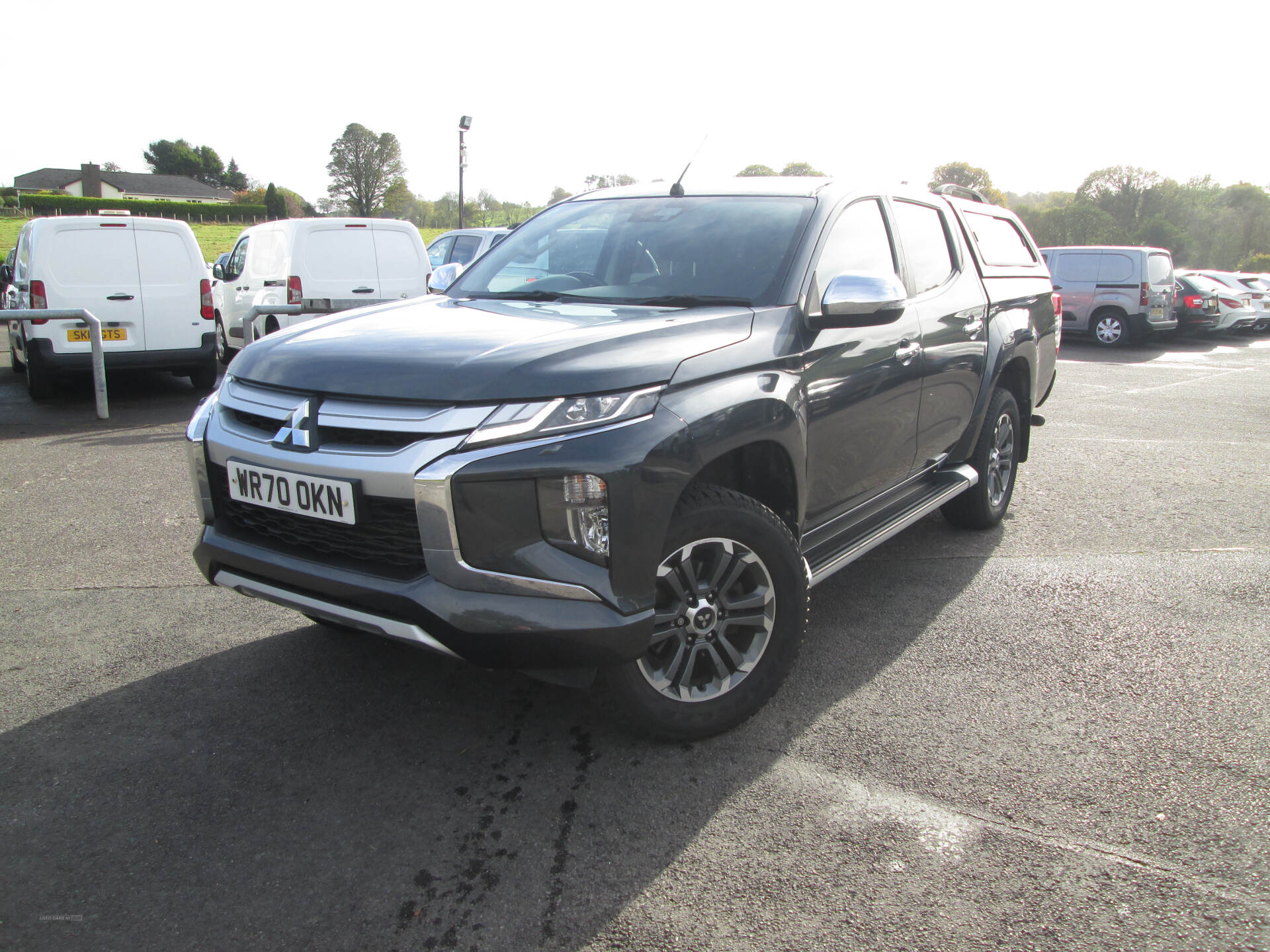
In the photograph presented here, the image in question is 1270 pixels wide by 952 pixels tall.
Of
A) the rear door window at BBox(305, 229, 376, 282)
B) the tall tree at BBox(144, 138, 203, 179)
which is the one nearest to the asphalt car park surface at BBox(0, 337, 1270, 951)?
the rear door window at BBox(305, 229, 376, 282)

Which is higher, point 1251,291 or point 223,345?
point 1251,291

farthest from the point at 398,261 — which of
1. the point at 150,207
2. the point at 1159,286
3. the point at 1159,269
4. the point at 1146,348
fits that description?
the point at 150,207

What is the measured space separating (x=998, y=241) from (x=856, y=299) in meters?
2.93

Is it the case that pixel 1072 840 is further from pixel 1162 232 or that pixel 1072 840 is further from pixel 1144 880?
pixel 1162 232

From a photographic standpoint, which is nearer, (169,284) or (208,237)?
(169,284)

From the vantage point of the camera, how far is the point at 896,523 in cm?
413

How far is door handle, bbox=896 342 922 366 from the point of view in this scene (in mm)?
4004

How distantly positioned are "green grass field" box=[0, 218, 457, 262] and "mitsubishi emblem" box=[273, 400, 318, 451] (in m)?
43.8

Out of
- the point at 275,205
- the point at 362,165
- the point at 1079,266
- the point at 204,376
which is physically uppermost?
the point at 362,165

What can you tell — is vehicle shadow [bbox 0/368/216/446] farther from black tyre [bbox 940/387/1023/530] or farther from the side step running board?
black tyre [bbox 940/387/1023/530]

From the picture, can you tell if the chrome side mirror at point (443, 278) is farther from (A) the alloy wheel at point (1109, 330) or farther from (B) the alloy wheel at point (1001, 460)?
(A) the alloy wheel at point (1109, 330)

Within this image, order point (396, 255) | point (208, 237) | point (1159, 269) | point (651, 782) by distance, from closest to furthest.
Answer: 1. point (651, 782)
2. point (396, 255)
3. point (1159, 269)
4. point (208, 237)

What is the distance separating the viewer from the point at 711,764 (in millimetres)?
2988

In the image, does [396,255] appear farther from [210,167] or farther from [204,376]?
[210,167]
